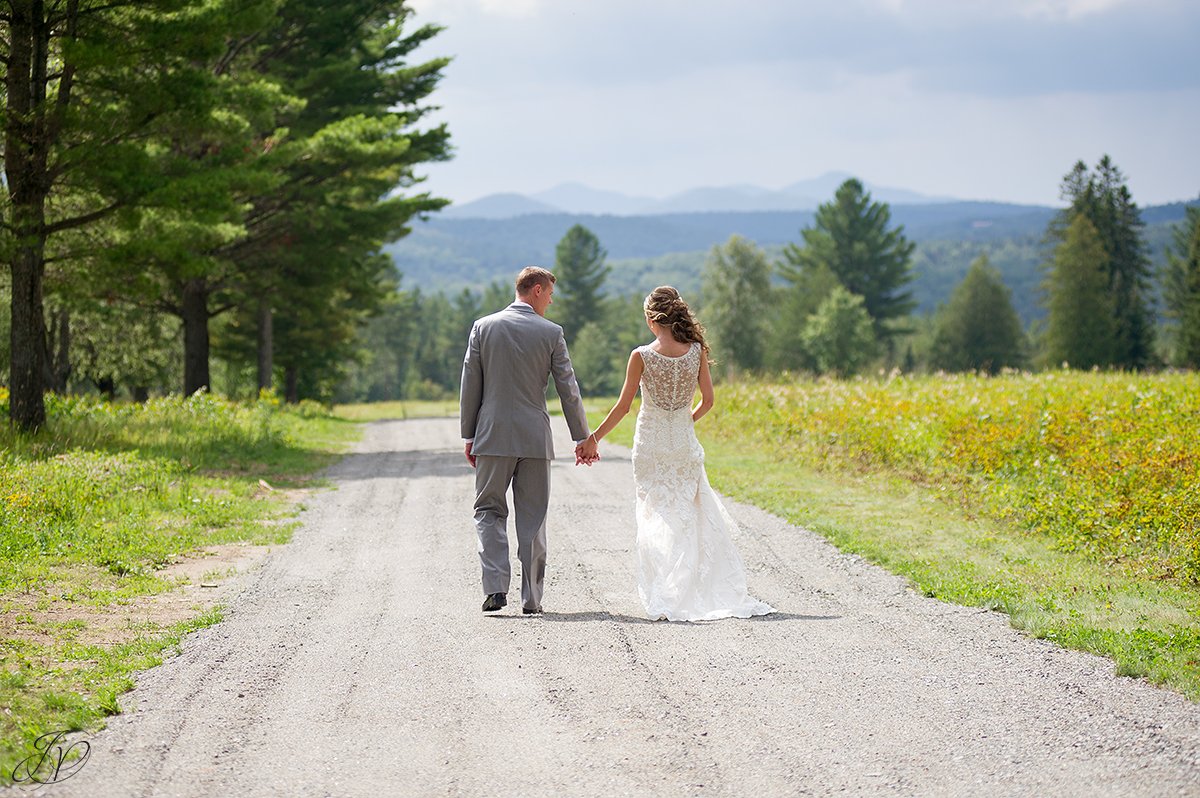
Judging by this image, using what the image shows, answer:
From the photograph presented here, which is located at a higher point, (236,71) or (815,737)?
(236,71)

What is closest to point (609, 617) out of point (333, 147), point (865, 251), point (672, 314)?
point (672, 314)

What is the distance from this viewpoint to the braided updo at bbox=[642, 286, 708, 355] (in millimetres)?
7887

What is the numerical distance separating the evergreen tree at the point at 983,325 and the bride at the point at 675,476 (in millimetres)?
83229

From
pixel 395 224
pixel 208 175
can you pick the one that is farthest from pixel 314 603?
pixel 395 224

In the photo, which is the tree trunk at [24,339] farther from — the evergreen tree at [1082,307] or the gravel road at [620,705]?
the evergreen tree at [1082,307]

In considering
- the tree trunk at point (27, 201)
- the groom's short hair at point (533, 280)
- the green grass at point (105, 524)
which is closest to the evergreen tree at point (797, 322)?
the green grass at point (105, 524)

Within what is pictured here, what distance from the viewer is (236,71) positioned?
2495cm

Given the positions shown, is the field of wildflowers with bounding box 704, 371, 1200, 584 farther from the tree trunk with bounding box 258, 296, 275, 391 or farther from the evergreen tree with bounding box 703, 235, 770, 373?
the evergreen tree with bounding box 703, 235, 770, 373

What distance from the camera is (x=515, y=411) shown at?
24.8ft

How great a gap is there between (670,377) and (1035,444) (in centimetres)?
738

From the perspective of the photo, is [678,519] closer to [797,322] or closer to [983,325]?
[797,322]

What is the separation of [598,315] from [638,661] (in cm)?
10305

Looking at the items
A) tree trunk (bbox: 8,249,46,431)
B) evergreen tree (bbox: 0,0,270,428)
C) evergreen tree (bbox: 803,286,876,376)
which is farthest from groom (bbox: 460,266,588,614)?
evergreen tree (bbox: 803,286,876,376)

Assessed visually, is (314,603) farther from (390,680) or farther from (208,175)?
(208,175)
